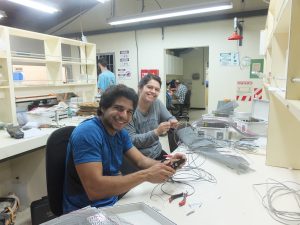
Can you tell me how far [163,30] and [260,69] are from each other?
2235 millimetres

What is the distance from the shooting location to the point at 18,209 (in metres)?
2.52

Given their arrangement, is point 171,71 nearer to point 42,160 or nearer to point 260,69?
point 260,69

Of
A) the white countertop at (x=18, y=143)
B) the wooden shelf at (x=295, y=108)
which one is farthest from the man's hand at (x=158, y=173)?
the white countertop at (x=18, y=143)

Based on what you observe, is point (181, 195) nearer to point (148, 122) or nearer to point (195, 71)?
point (148, 122)

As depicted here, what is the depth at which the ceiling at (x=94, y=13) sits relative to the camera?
4789 mm

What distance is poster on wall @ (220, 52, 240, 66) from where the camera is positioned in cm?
497

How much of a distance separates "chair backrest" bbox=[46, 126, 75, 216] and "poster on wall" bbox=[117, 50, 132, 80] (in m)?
4.80

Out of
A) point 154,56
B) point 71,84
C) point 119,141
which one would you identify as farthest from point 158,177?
point 154,56

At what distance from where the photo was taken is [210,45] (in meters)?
5.18

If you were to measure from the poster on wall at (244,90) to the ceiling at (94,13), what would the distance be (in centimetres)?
131

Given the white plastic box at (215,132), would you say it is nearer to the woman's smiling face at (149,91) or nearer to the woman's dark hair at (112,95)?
the woman's smiling face at (149,91)

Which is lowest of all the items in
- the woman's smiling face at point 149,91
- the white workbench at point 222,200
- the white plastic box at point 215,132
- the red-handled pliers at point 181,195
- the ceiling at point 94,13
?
the white workbench at point 222,200

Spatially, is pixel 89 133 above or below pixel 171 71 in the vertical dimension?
below

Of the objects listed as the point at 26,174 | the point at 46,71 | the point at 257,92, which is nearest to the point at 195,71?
the point at 257,92
